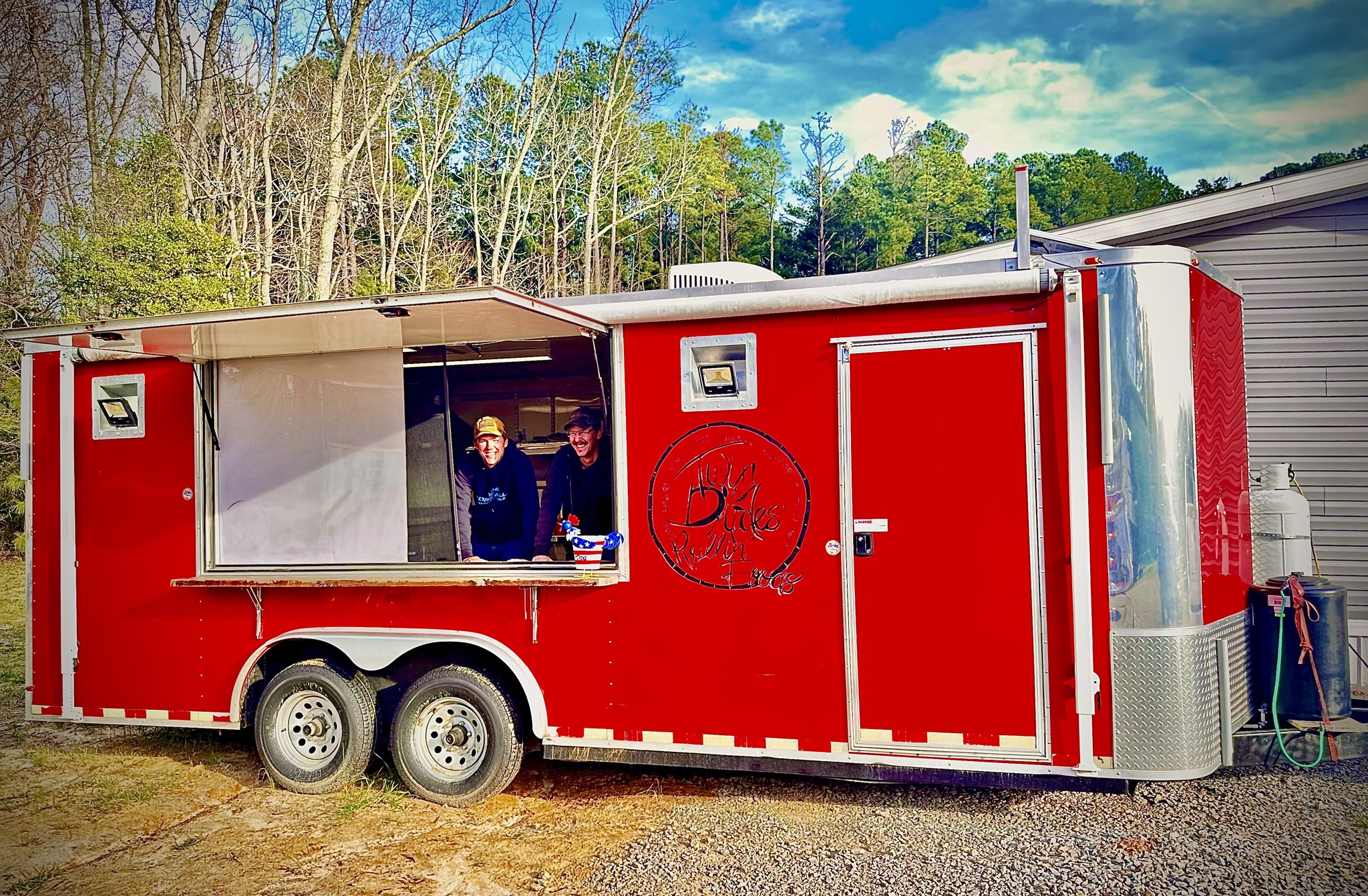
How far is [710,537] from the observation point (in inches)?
205

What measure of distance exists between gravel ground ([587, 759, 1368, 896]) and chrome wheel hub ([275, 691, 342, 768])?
2.15m

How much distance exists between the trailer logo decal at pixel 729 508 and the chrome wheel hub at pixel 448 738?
61.7 inches

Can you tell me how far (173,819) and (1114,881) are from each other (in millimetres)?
4846

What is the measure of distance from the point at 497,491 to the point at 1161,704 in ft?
13.5

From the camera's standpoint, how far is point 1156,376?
4.50 meters

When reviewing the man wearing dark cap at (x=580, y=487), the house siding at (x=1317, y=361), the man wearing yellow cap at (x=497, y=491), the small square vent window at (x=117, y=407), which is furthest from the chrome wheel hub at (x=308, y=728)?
the house siding at (x=1317, y=361)

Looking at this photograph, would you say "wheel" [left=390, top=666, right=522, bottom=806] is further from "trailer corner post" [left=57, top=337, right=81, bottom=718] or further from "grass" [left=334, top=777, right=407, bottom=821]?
"trailer corner post" [left=57, top=337, right=81, bottom=718]

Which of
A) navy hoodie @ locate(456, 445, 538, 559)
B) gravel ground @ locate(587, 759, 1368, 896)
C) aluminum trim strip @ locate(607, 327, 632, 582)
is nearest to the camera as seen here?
gravel ground @ locate(587, 759, 1368, 896)

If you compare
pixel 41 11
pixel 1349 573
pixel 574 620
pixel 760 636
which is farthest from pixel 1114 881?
pixel 41 11

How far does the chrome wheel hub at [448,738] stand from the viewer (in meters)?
5.71

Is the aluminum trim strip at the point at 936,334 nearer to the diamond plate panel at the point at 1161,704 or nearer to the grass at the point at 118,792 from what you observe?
the diamond plate panel at the point at 1161,704

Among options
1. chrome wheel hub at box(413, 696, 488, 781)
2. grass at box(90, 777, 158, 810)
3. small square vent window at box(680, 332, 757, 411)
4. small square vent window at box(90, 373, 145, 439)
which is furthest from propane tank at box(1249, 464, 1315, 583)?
small square vent window at box(90, 373, 145, 439)

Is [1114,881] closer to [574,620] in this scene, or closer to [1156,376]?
[1156,376]

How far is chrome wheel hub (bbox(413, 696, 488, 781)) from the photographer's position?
18.7ft
